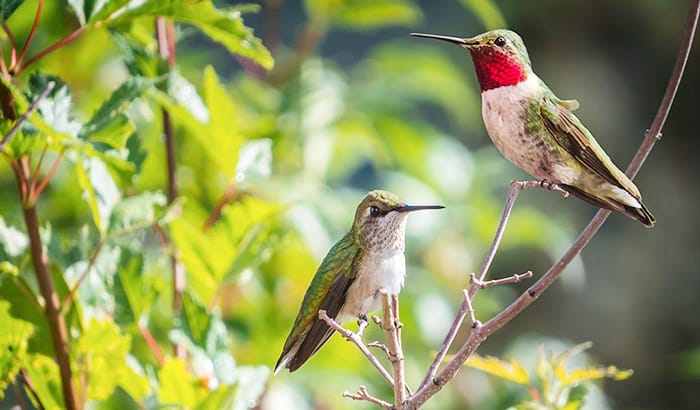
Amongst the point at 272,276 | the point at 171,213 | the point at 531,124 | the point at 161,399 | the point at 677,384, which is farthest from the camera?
the point at 677,384

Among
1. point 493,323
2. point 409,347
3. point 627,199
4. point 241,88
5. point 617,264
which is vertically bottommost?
point 617,264

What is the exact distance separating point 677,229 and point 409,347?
288 cm

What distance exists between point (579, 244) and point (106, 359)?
2.44 feet

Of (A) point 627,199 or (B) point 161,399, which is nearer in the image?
(A) point 627,199

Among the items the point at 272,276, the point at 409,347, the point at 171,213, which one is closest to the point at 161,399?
the point at 171,213

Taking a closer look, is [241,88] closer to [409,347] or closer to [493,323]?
[409,347]

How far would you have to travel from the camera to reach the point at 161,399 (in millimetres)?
1152

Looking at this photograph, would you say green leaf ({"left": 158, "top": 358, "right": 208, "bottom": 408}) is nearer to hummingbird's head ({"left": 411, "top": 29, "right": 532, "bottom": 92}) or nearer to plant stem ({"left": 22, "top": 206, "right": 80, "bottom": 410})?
plant stem ({"left": 22, "top": 206, "right": 80, "bottom": 410})

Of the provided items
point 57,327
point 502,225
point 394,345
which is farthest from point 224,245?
point 502,225

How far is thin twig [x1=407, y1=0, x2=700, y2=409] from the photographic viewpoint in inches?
23.1

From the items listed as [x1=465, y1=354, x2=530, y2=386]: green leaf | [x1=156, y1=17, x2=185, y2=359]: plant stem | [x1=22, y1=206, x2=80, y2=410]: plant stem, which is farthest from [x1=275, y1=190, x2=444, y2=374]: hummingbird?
[x1=156, y1=17, x2=185, y2=359]: plant stem

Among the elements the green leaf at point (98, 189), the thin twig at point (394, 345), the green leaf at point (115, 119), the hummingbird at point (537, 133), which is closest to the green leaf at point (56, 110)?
the green leaf at point (115, 119)

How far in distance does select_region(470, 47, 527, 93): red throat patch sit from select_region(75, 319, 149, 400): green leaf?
0.70m

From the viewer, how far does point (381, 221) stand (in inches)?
31.7
